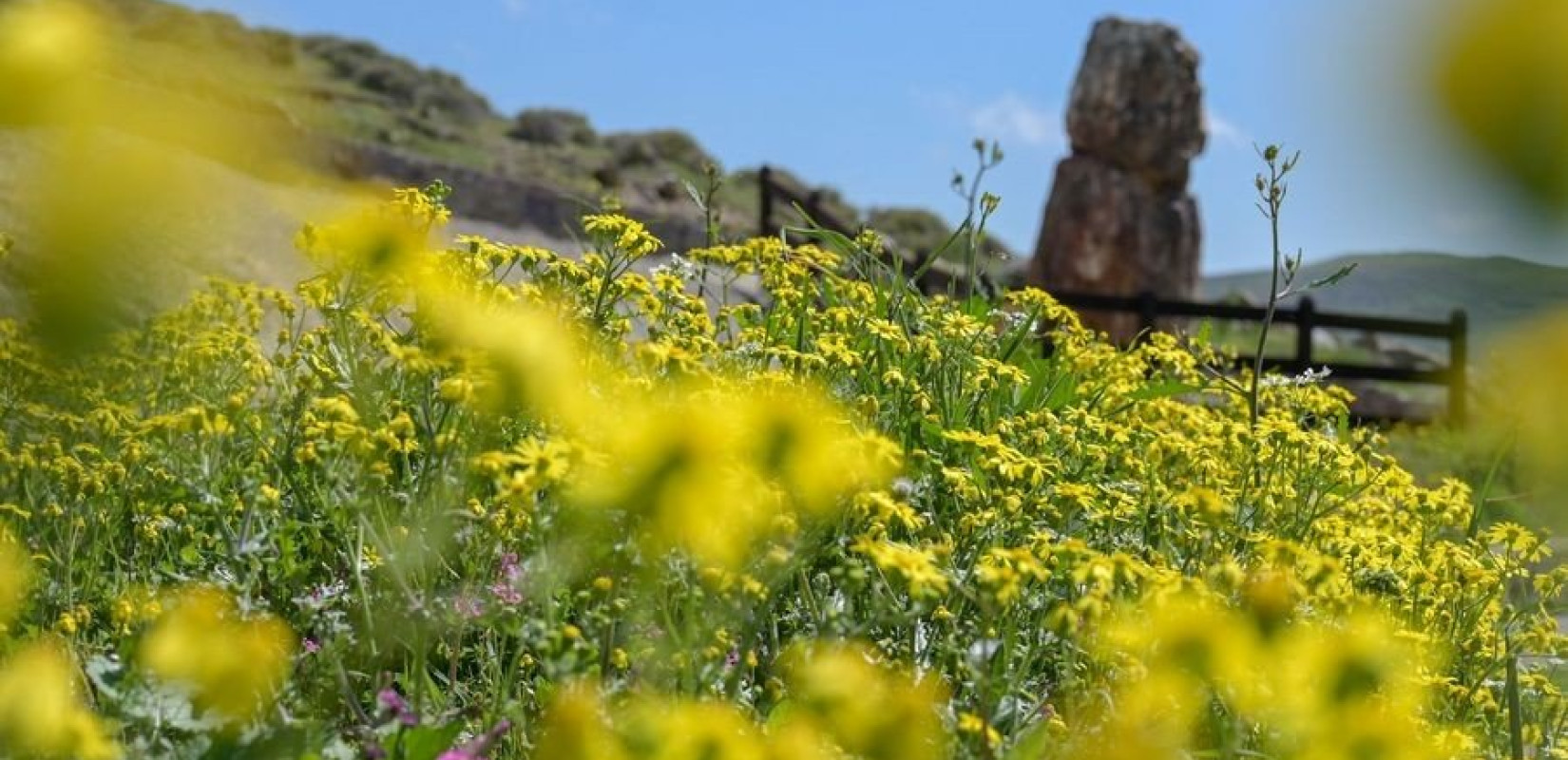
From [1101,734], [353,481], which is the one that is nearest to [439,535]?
[353,481]

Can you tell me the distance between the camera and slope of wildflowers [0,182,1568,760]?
1.63 metres

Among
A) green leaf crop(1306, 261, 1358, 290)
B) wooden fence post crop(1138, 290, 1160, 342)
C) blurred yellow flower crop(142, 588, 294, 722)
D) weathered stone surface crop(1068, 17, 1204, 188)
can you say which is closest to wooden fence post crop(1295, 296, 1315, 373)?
wooden fence post crop(1138, 290, 1160, 342)

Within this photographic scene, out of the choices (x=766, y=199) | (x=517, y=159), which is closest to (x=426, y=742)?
(x=766, y=199)

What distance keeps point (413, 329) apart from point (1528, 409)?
84.9 inches

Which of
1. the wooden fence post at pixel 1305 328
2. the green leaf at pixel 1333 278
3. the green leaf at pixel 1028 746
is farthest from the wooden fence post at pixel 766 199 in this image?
the green leaf at pixel 1028 746

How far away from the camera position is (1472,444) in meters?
10.7

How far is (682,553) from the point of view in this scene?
6.33ft

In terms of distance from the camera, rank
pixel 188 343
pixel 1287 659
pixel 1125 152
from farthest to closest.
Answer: pixel 1125 152 < pixel 188 343 < pixel 1287 659

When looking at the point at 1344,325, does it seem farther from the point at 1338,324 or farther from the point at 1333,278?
the point at 1333,278

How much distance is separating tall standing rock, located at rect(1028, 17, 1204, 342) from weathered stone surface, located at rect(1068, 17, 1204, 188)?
10 mm

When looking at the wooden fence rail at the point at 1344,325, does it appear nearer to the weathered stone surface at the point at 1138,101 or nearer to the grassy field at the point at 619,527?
the weathered stone surface at the point at 1138,101

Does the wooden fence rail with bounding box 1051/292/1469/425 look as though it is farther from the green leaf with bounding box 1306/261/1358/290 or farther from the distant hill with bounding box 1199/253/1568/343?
the distant hill with bounding box 1199/253/1568/343

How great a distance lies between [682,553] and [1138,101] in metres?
15.3

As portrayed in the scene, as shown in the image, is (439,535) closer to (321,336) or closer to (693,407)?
(693,407)
